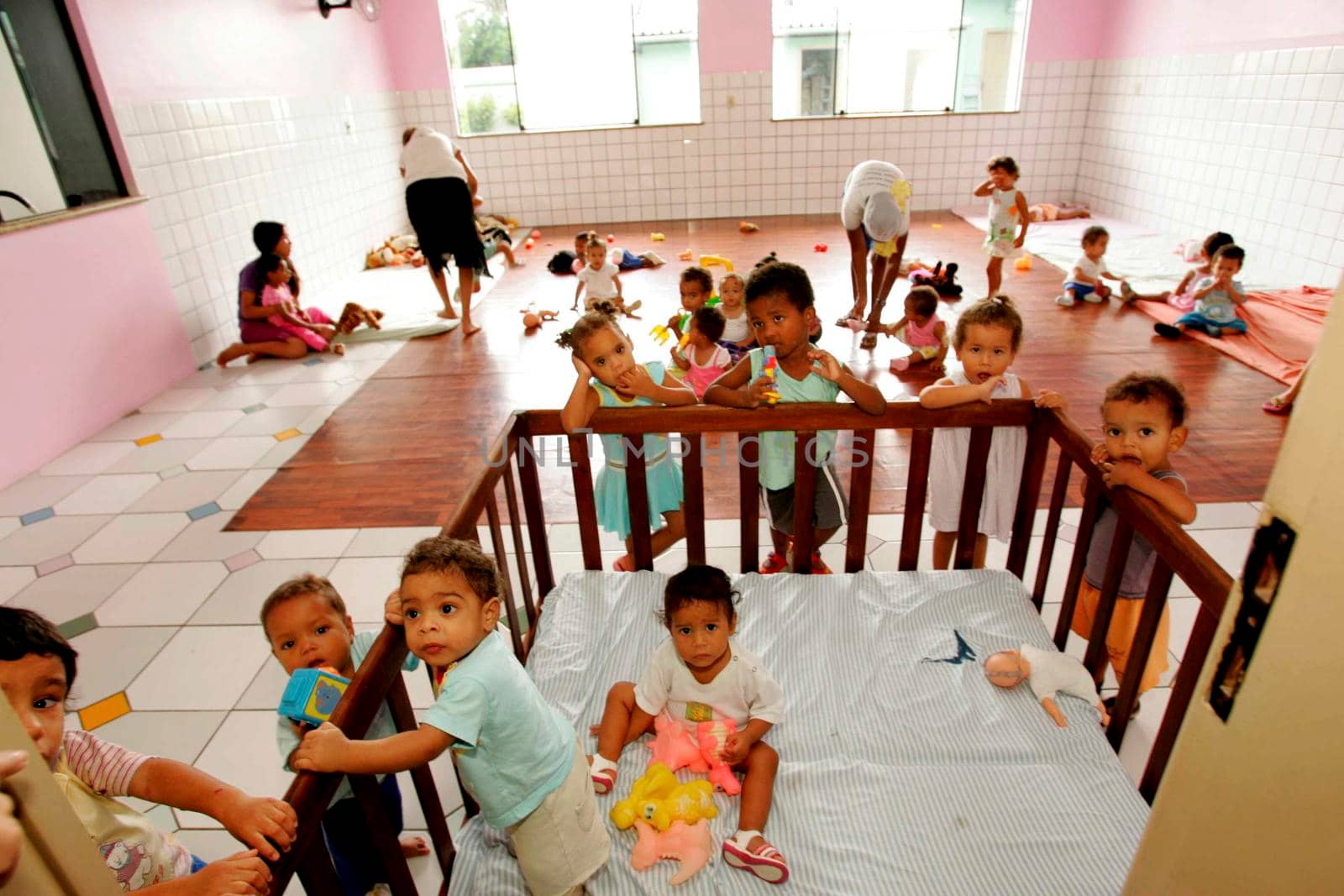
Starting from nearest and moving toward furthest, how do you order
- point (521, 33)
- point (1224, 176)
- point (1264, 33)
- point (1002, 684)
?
1. point (1002, 684)
2. point (1264, 33)
3. point (1224, 176)
4. point (521, 33)

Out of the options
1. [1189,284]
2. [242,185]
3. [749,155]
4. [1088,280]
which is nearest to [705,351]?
[1088,280]

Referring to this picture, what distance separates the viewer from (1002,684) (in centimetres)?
179

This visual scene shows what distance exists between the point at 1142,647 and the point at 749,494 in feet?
3.11

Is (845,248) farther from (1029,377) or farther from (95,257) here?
(95,257)

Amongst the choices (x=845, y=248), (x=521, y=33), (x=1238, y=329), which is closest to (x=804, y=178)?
(x=845, y=248)

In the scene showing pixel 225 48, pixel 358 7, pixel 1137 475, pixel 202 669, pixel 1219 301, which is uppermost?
pixel 358 7

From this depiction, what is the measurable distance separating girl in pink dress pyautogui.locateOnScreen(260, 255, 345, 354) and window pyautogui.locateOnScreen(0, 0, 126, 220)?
0.88 meters

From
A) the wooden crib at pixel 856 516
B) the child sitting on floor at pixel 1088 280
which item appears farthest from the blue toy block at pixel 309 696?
the child sitting on floor at pixel 1088 280

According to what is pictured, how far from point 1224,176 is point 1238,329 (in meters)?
2.27

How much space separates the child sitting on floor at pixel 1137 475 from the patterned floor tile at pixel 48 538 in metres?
3.44

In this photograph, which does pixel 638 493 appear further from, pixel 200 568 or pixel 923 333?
pixel 923 333

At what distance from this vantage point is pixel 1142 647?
154cm

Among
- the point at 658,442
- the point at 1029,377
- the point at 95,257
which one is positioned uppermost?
the point at 95,257

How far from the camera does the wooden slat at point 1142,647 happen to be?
1481 millimetres
